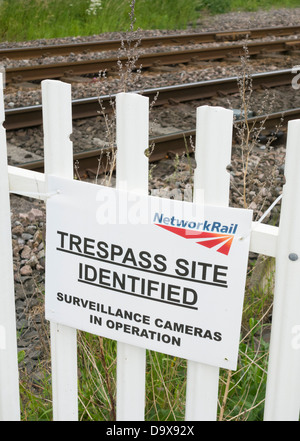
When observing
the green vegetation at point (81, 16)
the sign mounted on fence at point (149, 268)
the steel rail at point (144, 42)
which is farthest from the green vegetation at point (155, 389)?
the green vegetation at point (81, 16)

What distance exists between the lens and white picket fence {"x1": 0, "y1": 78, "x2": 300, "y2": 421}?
1.97 metres

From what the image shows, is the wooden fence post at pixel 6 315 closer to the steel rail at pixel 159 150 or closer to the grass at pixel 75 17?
the steel rail at pixel 159 150

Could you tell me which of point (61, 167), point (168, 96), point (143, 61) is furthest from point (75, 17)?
point (61, 167)

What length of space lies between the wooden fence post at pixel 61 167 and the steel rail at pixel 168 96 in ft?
11.0

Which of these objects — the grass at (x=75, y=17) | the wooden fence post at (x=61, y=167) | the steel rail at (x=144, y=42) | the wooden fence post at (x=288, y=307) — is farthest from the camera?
the grass at (x=75, y=17)

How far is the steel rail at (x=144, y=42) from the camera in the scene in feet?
34.2

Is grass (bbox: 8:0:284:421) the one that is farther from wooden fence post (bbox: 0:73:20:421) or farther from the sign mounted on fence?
the sign mounted on fence

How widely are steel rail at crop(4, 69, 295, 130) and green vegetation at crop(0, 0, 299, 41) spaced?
434cm

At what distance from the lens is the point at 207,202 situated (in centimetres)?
204

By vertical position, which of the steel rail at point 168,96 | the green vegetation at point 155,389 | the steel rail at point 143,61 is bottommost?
the green vegetation at point 155,389

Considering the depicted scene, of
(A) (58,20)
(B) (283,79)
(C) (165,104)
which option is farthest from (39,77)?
(A) (58,20)

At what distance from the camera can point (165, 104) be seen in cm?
785

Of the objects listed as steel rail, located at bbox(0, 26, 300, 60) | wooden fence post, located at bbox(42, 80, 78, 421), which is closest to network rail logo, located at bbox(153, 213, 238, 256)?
wooden fence post, located at bbox(42, 80, 78, 421)
